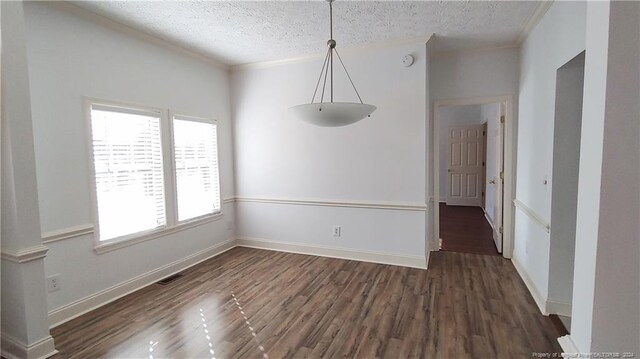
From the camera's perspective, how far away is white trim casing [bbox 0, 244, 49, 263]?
2053 millimetres

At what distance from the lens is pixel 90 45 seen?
2.82 metres

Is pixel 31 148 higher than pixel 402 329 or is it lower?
higher

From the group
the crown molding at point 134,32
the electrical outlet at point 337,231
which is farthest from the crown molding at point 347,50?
the electrical outlet at point 337,231

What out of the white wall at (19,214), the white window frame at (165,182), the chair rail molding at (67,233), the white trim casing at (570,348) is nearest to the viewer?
the white trim casing at (570,348)

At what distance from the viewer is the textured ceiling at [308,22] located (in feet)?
8.89

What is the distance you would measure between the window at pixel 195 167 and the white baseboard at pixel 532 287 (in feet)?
12.6

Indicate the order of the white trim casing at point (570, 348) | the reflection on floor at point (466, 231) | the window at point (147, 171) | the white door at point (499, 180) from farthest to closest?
the reflection on floor at point (466, 231)
the white door at point (499, 180)
the window at point (147, 171)
the white trim casing at point (570, 348)

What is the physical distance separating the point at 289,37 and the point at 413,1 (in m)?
1.39

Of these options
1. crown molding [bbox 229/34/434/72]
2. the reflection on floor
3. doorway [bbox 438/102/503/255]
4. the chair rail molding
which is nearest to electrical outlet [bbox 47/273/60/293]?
the chair rail molding

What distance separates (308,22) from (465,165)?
6035 mm

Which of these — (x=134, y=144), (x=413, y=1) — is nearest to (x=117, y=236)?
(x=134, y=144)

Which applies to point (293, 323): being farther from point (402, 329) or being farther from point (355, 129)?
point (355, 129)

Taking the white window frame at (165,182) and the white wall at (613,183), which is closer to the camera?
the white wall at (613,183)

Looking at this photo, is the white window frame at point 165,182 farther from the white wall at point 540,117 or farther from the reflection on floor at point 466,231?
the white wall at point 540,117
